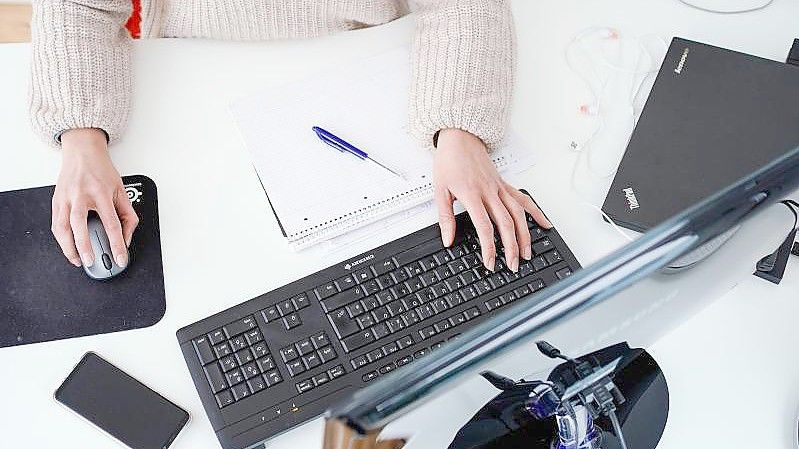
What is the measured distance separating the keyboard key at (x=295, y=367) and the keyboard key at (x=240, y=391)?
0.04m

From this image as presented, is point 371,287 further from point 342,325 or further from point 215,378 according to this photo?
point 215,378

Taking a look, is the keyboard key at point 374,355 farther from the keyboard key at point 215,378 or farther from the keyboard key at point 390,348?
the keyboard key at point 215,378

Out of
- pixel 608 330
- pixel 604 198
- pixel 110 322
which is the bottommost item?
pixel 110 322

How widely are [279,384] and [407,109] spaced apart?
375 millimetres

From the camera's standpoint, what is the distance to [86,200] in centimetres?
86

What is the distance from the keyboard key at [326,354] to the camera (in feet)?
2.59


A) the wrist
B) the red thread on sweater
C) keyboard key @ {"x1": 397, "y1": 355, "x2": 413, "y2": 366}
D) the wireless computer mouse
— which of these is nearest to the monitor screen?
keyboard key @ {"x1": 397, "y1": 355, "x2": 413, "y2": 366}

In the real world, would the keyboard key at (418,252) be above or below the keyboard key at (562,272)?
below

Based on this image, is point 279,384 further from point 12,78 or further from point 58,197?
point 12,78

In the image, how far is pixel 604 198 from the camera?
0.93 m

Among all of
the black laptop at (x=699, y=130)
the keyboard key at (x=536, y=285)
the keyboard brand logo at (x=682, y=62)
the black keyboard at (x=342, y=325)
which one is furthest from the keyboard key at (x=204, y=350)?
the keyboard brand logo at (x=682, y=62)

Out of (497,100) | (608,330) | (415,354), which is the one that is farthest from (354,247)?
(608,330)

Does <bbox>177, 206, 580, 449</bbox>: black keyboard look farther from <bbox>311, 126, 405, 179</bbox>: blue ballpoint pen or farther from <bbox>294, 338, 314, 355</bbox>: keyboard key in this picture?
<bbox>311, 126, 405, 179</bbox>: blue ballpoint pen

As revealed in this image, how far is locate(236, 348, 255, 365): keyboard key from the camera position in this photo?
2.57ft
